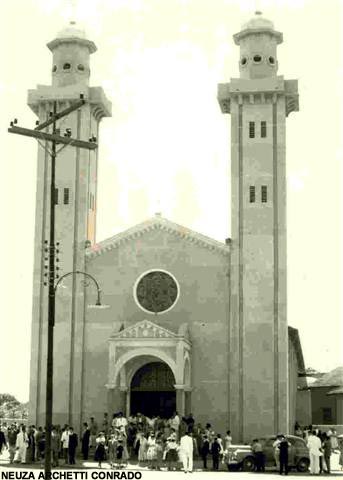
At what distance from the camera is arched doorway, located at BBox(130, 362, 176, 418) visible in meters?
44.2

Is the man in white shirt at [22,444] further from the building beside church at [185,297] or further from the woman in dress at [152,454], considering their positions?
the building beside church at [185,297]

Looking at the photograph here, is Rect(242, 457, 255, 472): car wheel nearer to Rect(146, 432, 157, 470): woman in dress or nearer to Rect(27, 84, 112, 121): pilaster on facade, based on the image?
Rect(146, 432, 157, 470): woman in dress

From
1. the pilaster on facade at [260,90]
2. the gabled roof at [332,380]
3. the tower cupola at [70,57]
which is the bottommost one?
the gabled roof at [332,380]

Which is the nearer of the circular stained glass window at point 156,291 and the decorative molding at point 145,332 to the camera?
the decorative molding at point 145,332

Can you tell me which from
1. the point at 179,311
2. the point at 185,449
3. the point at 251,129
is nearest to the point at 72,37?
the point at 251,129

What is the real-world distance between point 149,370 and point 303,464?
1310 cm

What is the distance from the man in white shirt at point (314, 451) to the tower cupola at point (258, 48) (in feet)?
71.6

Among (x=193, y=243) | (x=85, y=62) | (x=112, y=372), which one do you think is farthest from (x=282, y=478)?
(x=85, y=62)

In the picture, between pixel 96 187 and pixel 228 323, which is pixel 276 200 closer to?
pixel 228 323

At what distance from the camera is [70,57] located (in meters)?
48.9

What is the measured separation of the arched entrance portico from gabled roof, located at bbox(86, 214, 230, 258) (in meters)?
4.42

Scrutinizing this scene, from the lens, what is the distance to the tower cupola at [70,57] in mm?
48625

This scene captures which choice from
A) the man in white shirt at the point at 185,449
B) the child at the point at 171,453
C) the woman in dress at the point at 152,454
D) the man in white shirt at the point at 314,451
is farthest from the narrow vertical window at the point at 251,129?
the man in white shirt at the point at 185,449

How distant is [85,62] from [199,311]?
15.0 m
